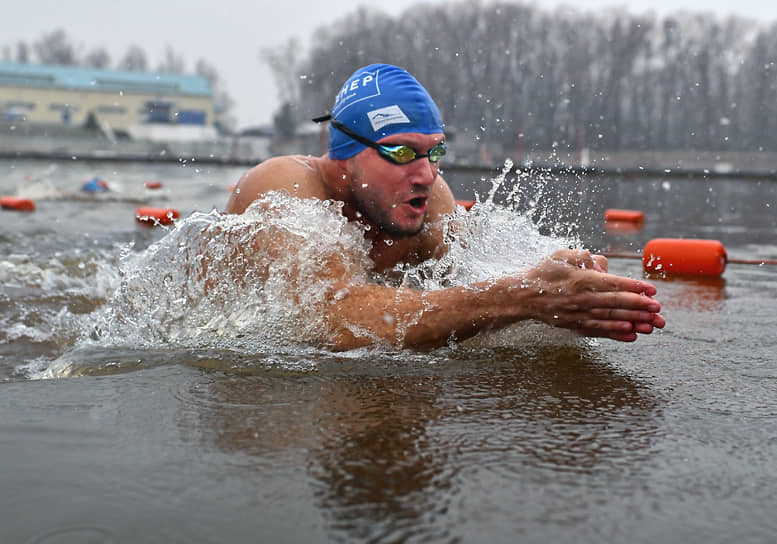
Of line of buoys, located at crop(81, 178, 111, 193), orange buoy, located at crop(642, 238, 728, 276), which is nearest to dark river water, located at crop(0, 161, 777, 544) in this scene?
orange buoy, located at crop(642, 238, 728, 276)

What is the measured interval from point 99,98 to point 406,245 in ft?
300

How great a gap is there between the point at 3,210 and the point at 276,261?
1087 cm

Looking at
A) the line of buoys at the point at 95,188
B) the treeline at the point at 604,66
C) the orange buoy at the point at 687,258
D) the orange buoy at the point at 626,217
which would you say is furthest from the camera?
the treeline at the point at 604,66

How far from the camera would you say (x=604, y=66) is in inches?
2945

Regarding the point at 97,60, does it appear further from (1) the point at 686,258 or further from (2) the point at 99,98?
Answer: (1) the point at 686,258

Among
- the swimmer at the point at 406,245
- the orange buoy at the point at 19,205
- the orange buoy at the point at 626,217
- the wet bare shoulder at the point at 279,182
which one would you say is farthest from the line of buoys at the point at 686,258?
the orange buoy at the point at 19,205

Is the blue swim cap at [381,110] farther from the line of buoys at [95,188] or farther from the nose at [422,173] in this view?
the line of buoys at [95,188]

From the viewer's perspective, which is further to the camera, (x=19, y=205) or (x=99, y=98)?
(x=99, y=98)

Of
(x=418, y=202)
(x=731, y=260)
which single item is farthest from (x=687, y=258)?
(x=418, y=202)

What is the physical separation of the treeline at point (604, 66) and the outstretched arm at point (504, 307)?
66.3 m

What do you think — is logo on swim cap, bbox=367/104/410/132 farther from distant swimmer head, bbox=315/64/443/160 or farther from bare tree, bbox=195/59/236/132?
bare tree, bbox=195/59/236/132

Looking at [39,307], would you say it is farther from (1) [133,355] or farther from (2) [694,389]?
(2) [694,389]

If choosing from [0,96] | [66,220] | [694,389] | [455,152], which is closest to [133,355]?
[694,389]

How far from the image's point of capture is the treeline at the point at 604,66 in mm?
69250
